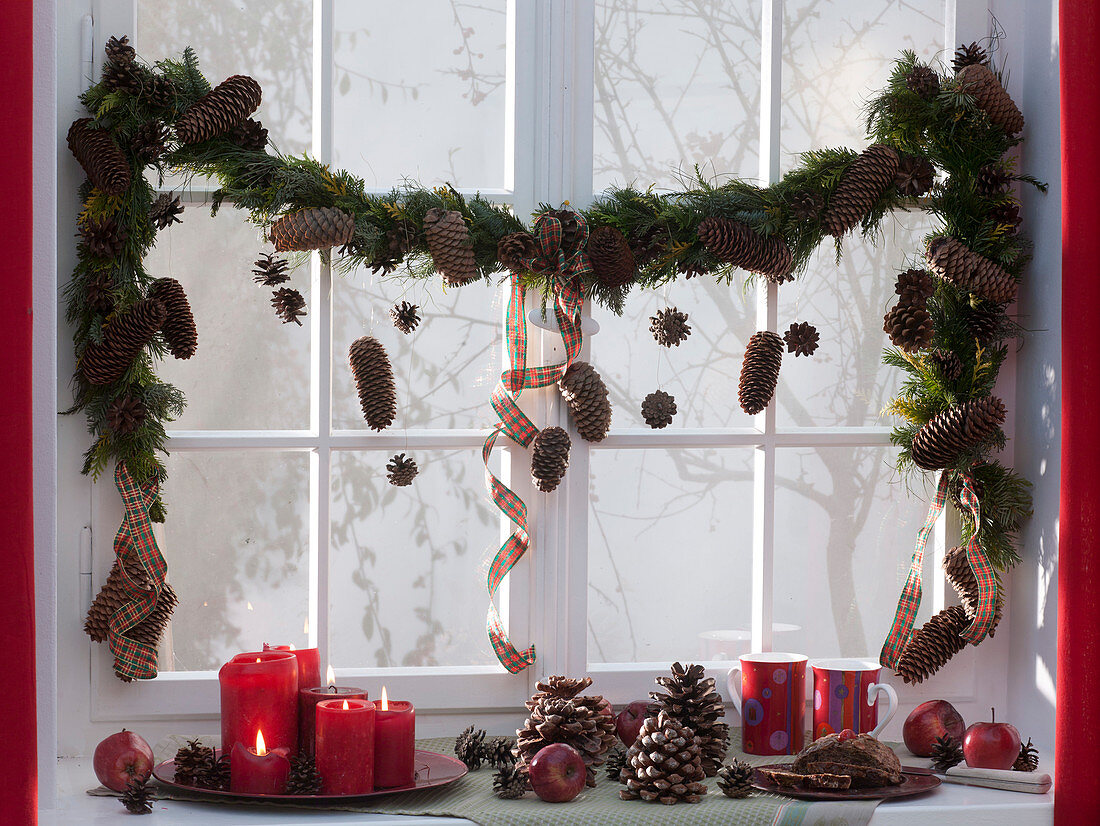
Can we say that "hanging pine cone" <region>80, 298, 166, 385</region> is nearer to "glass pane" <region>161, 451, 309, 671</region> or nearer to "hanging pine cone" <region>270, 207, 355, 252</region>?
"hanging pine cone" <region>270, 207, 355, 252</region>

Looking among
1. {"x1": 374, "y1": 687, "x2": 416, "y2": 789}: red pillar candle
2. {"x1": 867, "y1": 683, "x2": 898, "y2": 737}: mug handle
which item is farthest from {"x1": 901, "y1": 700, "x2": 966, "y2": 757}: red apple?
{"x1": 374, "y1": 687, "x2": 416, "y2": 789}: red pillar candle

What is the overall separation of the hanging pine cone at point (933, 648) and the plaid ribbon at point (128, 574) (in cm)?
105

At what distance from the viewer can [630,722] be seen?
139 cm

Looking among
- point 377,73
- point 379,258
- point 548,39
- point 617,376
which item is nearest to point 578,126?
point 548,39

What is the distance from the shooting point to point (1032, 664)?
1.50m

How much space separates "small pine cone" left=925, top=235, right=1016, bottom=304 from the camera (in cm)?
144

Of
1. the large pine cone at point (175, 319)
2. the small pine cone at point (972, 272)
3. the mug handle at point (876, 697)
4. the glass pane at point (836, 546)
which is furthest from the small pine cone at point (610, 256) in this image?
the glass pane at point (836, 546)

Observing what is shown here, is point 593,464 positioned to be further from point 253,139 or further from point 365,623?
point 253,139

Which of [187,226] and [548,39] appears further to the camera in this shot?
[187,226]

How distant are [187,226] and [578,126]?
2.29ft

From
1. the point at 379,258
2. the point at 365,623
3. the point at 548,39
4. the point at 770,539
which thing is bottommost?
the point at 365,623

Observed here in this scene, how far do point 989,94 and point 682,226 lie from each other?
0.47m

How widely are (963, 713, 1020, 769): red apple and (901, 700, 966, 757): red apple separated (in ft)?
0.23

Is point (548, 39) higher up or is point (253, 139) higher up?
point (548, 39)
